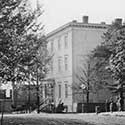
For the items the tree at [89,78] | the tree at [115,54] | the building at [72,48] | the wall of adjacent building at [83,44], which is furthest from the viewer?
the building at [72,48]

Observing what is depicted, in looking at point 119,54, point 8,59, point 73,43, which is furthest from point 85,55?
point 8,59

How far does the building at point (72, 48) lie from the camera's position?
48906mm

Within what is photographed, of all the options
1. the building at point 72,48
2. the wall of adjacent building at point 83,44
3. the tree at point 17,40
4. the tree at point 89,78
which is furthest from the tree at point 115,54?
the tree at point 17,40

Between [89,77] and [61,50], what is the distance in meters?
9.17

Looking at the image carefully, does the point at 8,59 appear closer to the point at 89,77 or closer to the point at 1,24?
the point at 1,24

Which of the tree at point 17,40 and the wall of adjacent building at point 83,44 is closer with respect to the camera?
the tree at point 17,40

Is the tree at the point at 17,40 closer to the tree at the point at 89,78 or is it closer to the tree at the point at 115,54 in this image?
the tree at the point at 115,54

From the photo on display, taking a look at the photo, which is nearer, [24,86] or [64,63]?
[24,86]

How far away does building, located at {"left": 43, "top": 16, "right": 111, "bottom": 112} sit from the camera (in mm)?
48906

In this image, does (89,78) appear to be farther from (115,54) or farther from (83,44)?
(83,44)

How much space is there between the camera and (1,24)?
1745 cm

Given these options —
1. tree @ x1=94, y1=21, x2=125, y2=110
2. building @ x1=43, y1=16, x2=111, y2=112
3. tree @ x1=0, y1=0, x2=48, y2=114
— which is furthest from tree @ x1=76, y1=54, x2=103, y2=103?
tree @ x1=0, y1=0, x2=48, y2=114

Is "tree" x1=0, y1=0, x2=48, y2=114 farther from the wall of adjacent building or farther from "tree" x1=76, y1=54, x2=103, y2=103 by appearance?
the wall of adjacent building

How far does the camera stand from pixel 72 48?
49094 mm
